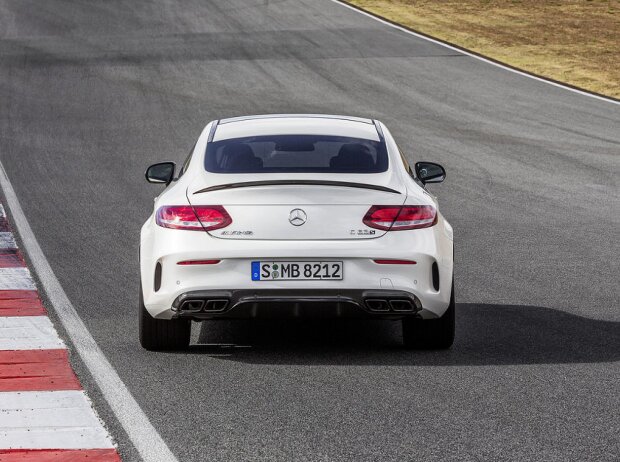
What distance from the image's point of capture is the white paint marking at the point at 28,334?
8.18m

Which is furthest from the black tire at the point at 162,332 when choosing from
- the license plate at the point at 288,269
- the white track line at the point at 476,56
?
the white track line at the point at 476,56

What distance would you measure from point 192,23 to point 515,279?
2774cm

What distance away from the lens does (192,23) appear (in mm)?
37438

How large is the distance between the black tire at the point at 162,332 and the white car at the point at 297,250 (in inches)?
0.7

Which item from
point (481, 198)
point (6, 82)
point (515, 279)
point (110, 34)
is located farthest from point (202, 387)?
point (110, 34)

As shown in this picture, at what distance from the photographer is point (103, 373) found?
7461 millimetres

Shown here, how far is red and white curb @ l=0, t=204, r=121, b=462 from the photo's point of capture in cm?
590

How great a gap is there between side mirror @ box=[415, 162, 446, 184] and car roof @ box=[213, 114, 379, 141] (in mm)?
461

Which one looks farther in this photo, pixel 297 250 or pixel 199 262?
pixel 199 262

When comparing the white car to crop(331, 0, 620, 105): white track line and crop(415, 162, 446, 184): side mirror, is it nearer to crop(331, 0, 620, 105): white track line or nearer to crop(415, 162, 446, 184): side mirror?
crop(415, 162, 446, 184): side mirror

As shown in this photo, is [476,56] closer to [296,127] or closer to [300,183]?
[296,127]

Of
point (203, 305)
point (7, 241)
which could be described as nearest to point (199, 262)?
point (203, 305)

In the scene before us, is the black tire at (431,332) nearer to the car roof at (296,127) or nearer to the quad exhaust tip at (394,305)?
the quad exhaust tip at (394,305)

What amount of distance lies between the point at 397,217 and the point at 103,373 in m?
1.93
